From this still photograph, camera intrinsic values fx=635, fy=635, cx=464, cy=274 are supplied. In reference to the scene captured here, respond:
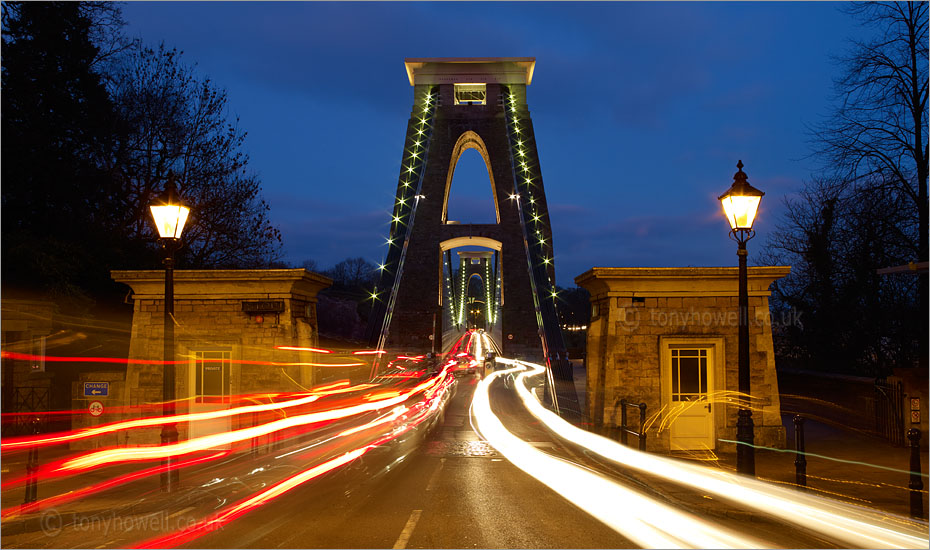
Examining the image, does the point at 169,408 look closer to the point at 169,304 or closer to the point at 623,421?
the point at 169,304

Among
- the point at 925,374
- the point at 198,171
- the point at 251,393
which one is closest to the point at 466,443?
the point at 251,393

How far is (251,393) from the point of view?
13.5 metres

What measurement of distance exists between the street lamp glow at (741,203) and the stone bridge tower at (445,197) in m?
41.9

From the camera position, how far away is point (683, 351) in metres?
12.7

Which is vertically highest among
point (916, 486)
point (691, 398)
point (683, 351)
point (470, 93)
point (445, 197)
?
point (470, 93)

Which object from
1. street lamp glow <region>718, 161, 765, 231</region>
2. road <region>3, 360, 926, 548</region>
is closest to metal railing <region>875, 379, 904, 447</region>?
road <region>3, 360, 926, 548</region>

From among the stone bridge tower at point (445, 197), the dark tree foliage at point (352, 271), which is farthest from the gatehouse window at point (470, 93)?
the dark tree foliage at point (352, 271)

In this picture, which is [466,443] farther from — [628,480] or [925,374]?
[925,374]

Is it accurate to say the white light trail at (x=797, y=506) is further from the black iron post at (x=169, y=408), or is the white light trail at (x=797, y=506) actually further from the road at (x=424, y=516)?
the black iron post at (x=169, y=408)

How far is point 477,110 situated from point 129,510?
57304mm

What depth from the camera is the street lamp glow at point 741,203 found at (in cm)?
909

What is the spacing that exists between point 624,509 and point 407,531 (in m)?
2.64

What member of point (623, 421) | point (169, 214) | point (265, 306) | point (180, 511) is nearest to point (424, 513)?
point (180, 511)

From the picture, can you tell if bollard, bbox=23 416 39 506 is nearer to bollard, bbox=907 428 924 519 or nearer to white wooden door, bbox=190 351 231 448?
white wooden door, bbox=190 351 231 448
